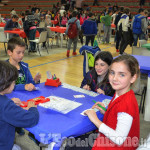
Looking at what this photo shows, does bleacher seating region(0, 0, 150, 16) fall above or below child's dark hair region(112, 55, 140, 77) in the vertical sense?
above

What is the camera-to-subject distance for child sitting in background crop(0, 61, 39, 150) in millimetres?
1376

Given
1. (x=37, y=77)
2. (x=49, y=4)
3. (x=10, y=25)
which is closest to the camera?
(x=37, y=77)

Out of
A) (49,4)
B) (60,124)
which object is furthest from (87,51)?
(49,4)

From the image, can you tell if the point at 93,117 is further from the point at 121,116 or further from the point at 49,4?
the point at 49,4

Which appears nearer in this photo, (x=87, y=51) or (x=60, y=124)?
(x=60, y=124)

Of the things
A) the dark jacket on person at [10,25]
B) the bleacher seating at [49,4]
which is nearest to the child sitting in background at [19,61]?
the dark jacket on person at [10,25]

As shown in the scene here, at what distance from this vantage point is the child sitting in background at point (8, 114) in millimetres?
1376

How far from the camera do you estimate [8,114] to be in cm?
138

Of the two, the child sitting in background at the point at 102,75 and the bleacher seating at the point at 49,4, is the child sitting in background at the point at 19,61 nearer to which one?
the child sitting in background at the point at 102,75

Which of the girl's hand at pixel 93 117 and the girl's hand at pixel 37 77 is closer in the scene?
the girl's hand at pixel 93 117

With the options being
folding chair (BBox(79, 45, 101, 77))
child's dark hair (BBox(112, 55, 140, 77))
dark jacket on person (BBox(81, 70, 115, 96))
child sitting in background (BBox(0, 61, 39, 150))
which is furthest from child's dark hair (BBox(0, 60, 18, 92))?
Answer: folding chair (BBox(79, 45, 101, 77))

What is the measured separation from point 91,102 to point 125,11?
5.80m

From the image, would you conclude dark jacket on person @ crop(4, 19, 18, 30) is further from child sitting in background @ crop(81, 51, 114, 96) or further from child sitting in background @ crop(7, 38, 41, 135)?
child sitting in background @ crop(81, 51, 114, 96)

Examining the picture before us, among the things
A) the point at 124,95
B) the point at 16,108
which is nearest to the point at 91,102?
the point at 124,95
